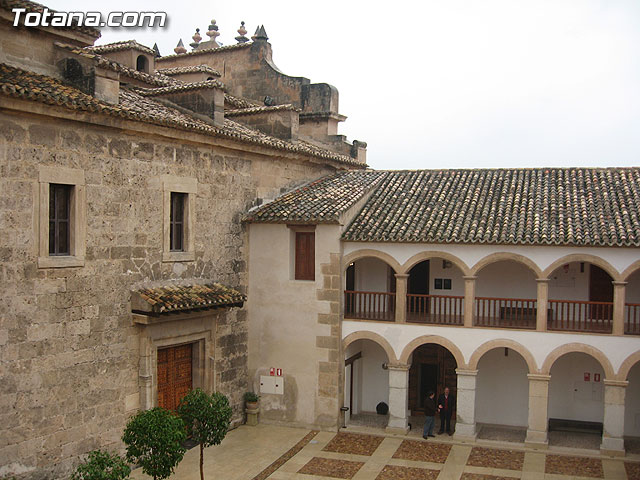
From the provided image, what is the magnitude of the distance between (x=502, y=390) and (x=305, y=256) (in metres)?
6.50

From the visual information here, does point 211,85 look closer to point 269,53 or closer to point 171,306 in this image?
point 171,306

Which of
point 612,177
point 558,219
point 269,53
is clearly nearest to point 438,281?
point 558,219

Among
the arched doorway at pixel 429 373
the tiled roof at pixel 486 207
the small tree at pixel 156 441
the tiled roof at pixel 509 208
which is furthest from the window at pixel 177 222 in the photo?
the arched doorway at pixel 429 373

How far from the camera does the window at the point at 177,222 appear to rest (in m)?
15.7

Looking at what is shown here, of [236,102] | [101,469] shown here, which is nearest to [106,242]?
[101,469]

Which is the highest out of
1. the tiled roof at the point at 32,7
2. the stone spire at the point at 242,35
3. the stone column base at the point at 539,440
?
the stone spire at the point at 242,35

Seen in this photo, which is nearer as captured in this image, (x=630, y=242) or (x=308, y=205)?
(x=630, y=242)

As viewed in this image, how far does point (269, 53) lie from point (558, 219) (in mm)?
13384

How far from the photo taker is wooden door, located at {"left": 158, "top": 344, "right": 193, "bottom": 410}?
15430 millimetres

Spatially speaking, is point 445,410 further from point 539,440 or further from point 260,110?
point 260,110

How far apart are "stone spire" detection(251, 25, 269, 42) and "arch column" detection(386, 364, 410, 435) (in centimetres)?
1368

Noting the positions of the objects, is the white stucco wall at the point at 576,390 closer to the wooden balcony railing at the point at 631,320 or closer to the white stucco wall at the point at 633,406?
the white stucco wall at the point at 633,406

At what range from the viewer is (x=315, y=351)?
1767 centimetres

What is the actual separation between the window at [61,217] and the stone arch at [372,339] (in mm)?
7233
